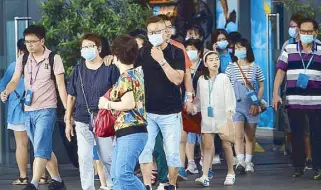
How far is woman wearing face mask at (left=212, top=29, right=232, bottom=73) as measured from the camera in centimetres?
1759

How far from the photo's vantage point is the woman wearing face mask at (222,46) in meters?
17.6

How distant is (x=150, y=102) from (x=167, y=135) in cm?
44

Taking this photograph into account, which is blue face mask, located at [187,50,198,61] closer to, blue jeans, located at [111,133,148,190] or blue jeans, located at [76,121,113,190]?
blue jeans, located at [76,121,113,190]

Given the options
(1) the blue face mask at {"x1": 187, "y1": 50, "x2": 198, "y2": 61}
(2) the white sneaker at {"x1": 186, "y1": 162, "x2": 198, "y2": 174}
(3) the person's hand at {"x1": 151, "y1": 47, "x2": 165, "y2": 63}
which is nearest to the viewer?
(3) the person's hand at {"x1": 151, "y1": 47, "x2": 165, "y2": 63}

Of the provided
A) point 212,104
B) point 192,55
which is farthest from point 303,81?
point 192,55

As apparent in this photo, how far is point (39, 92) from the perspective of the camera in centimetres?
1420

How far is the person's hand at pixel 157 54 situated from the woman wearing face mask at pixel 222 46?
3.97 m

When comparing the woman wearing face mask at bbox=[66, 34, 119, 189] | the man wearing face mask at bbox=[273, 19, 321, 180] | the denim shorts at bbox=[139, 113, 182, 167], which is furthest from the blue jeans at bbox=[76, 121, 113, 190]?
the man wearing face mask at bbox=[273, 19, 321, 180]

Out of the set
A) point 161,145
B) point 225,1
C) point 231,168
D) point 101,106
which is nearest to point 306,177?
point 231,168

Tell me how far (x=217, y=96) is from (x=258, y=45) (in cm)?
660

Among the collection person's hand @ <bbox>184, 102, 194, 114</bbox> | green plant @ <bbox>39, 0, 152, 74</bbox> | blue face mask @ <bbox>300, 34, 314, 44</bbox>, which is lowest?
person's hand @ <bbox>184, 102, 194, 114</bbox>

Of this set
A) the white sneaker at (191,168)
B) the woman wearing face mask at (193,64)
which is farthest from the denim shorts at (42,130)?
the white sneaker at (191,168)

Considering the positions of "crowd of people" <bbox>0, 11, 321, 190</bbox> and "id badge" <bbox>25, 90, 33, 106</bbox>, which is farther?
"id badge" <bbox>25, 90, 33, 106</bbox>

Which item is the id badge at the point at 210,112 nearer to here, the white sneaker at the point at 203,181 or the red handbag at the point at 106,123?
the white sneaker at the point at 203,181
